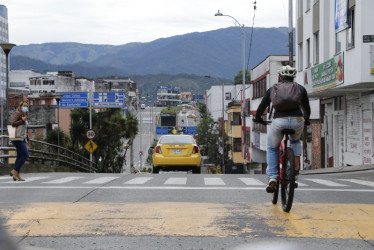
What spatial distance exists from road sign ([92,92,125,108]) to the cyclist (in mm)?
43947

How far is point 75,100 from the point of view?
172 feet

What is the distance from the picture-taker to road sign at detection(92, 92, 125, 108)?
5116 centimetres

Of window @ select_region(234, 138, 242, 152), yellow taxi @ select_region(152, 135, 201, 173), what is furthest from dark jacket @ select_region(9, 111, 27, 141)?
window @ select_region(234, 138, 242, 152)

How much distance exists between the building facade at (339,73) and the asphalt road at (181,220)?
1209 centimetres

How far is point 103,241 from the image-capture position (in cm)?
544

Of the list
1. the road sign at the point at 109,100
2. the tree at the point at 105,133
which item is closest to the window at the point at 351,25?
the tree at the point at 105,133

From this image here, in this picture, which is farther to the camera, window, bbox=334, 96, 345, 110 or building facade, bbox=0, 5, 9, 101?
building facade, bbox=0, 5, 9, 101

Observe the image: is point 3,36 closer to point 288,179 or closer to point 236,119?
point 236,119

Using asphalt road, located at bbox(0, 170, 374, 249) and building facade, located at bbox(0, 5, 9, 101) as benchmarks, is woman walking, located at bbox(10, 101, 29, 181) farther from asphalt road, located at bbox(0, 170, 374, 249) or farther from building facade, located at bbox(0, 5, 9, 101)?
building facade, located at bbox(0, 5, 9, 101)

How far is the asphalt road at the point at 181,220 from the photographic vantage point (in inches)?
215

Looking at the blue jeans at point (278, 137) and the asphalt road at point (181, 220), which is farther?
the blue jeans at point (278, 137)

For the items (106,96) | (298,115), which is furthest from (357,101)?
(106,96)

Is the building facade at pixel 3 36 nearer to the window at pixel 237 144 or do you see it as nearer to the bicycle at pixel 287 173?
the window at pixel 237 144

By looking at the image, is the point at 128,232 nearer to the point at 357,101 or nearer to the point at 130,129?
the point at 357,101
